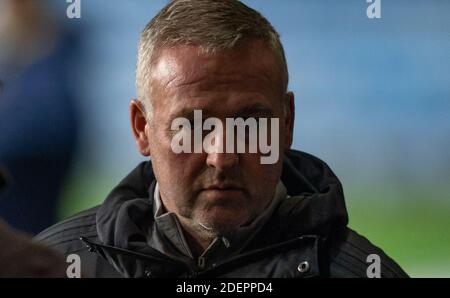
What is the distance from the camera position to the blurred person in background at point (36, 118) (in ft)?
9.61

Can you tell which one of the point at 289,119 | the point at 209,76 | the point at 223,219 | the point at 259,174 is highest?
the point at 209,76

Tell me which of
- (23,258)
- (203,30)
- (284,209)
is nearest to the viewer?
(23,258)

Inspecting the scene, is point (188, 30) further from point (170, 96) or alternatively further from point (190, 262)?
point (190, 262)

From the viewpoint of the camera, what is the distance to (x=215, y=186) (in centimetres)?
279

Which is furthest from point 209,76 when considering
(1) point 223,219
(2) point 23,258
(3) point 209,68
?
(2) point 23,258

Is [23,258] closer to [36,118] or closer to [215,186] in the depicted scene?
[215,186]

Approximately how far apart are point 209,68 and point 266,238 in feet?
1.54

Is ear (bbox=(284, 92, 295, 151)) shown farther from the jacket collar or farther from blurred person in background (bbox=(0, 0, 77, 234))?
blurred person in background (bbox=(0, 0, 77, 234))

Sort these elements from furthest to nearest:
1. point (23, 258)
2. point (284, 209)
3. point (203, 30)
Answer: point (284, 209), point (203, 30), point (23, 258)

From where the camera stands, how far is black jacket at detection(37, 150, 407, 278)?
9.30ft

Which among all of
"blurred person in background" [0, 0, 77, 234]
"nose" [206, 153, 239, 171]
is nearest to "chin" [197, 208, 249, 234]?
"nose" [206, 153, 239, 171]

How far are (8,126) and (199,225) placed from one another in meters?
0.60

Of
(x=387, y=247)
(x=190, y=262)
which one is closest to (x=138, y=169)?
(x=190, y=262)

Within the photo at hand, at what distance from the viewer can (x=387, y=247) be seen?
9.57 ft
